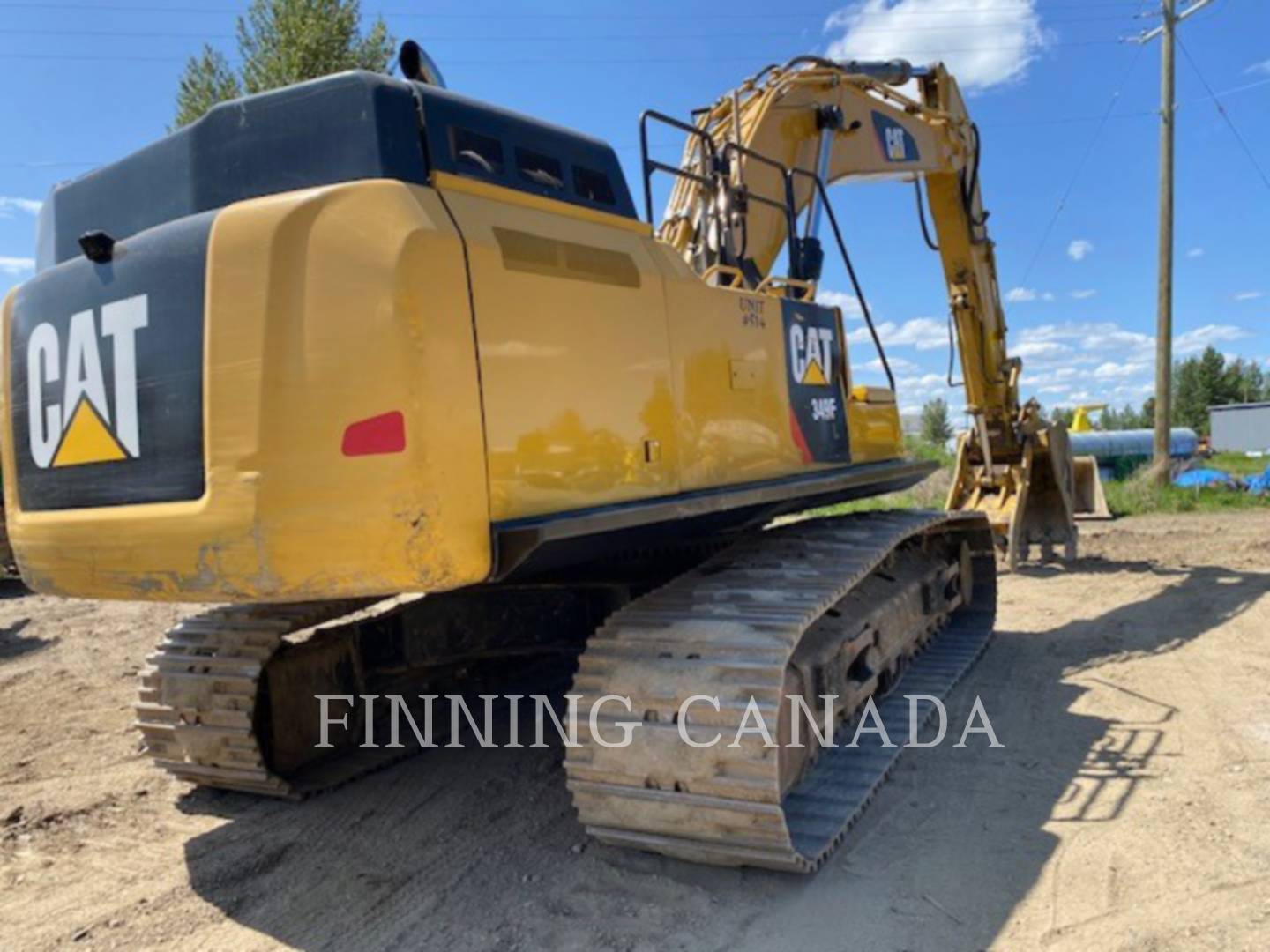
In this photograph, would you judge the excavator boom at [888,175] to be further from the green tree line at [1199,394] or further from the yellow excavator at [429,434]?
the green tree line at [1199,394]

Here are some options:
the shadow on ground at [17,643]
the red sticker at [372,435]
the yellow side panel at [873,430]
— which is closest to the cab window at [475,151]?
the red sticker at [372,435]

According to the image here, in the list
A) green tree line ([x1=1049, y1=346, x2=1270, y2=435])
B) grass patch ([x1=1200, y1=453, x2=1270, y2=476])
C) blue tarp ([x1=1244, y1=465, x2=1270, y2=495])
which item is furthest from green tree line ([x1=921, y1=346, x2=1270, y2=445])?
blue tarp ([x1=1244, y1=465, x2=1270, y2=495])

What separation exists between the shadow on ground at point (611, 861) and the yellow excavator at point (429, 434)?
178 millimetres

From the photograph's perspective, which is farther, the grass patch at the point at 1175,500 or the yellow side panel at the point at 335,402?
the grass patch at the point at 1175,500

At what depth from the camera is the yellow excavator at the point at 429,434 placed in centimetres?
268

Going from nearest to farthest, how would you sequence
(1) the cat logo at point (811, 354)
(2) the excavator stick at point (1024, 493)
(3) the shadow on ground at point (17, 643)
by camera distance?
(1) the cat logo at point (811, 354), (3) the shadow on ground at point (17, 643), (2) the excavator stick at point (1024, 493)

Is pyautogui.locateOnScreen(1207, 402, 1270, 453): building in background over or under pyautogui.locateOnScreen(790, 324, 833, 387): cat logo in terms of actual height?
under

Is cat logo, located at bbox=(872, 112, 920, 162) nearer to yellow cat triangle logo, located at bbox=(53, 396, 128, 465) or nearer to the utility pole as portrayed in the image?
yellow cat triangle logo, located at bbox=(53, 396, 128, 465)

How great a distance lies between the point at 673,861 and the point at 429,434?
172cm

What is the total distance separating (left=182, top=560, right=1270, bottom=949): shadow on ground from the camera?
9.92 ft

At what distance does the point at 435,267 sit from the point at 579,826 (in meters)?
2.23

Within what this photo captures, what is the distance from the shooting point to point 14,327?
11.1 ft

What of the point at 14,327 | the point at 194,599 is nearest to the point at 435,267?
the point at 194,599

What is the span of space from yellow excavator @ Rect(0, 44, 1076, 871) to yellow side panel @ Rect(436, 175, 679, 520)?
1 cm
